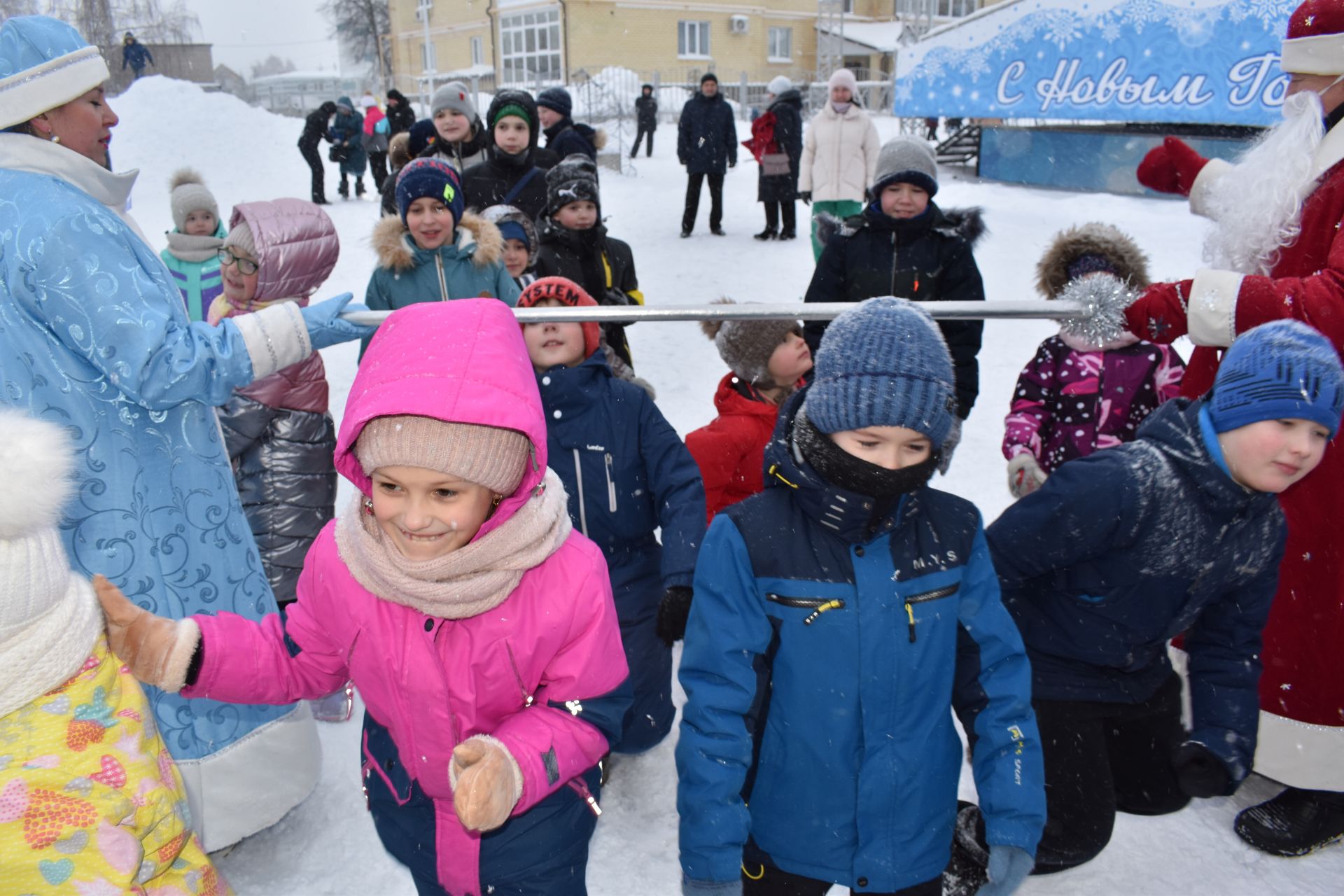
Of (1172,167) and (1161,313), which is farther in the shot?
(1172,167)

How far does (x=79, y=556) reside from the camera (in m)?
2.13

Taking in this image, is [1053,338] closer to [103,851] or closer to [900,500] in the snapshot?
[900,500]

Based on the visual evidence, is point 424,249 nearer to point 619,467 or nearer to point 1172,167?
point 619,467

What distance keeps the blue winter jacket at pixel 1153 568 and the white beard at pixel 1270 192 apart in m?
0.72

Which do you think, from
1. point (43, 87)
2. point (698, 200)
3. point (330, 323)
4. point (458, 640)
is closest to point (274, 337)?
point (330, 323)

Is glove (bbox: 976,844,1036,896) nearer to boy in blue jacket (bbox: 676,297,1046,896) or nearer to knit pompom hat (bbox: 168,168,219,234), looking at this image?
boy in blue jacket (bbox: 676,297,1046,896)

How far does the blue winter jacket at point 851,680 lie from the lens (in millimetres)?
1757

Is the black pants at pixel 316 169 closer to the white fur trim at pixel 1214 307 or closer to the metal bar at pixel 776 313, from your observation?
the metal bar at pixel 776 313

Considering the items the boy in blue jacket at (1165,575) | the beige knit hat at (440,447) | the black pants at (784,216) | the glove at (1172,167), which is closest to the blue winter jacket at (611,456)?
the boy in blue jacket at (1165,575)

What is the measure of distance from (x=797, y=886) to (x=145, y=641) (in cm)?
131

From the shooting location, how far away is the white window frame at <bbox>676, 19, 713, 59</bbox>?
35.3 meters

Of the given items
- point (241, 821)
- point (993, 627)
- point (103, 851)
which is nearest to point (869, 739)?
point (993, 627)

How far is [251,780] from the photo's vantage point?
247cm

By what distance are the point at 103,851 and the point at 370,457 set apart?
0.67 meters
